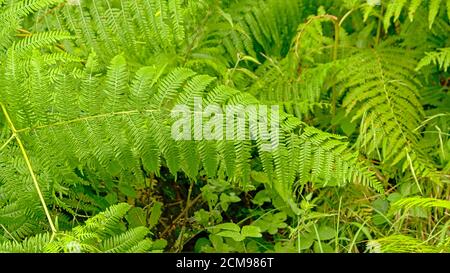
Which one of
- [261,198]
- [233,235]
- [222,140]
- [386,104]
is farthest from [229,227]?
[386,104]

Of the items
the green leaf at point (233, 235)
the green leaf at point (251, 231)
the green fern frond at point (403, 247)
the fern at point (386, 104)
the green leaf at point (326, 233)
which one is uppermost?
the fern at point (386, 104)

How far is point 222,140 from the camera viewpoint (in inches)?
68.6

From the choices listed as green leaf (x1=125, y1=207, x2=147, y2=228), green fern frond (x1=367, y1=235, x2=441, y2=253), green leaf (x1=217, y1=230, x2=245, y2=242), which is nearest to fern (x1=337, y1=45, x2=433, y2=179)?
green fern frond (x1=367, y1=235, x2=441, y2=253)

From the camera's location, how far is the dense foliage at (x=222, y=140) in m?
1.78

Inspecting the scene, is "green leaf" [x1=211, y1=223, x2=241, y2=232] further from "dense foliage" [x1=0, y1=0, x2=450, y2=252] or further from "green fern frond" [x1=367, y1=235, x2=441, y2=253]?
"green fern frond" [x1=367, y1=235, x2=441, y2=253]

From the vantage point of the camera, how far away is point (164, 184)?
8.26 feet

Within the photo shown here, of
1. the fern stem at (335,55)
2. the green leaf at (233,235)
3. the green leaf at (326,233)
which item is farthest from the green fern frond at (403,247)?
the fern stem at (335,55)

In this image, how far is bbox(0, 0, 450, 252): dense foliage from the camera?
1777 mm

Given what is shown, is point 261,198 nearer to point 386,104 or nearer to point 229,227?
point 229,227

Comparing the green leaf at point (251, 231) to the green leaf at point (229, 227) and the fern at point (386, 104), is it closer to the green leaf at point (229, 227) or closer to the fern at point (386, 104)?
the green leaf at point (229, 227)
